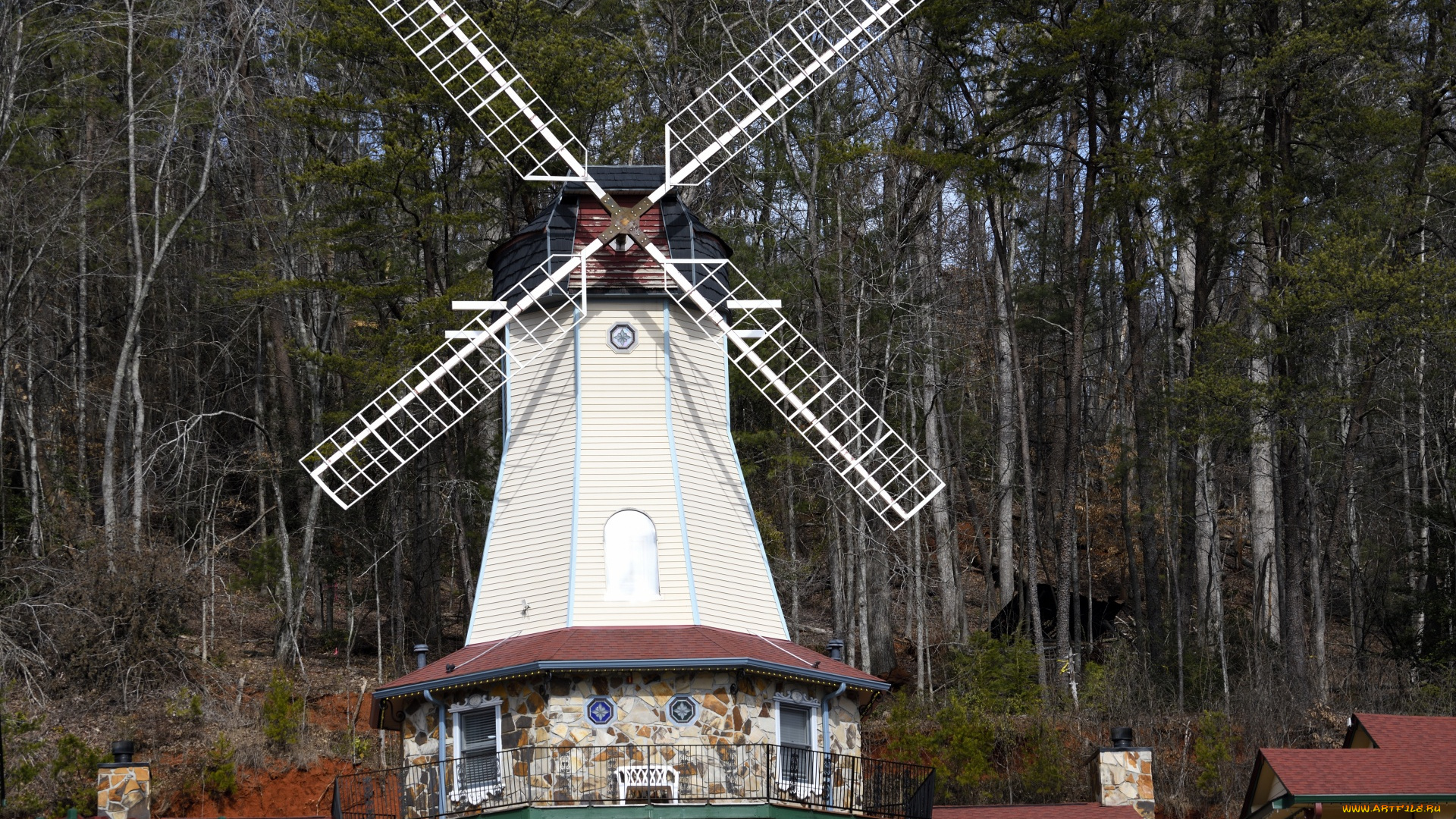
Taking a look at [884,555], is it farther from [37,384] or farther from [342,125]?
[37,384]

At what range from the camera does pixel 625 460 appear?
22.0 meters

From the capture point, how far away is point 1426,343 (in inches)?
1109

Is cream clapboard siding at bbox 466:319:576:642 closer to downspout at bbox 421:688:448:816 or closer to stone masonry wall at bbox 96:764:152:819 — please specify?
downspout at bbox 421:688:448:816

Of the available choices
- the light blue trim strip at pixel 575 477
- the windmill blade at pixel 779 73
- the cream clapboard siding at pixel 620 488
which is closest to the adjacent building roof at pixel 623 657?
the cream clapboard siding at pixel 620 488

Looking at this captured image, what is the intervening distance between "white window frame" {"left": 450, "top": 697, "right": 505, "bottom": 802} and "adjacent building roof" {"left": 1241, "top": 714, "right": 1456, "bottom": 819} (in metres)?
9.75

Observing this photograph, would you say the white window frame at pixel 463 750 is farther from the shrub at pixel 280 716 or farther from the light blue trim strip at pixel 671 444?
the shrub at pixel 280 716

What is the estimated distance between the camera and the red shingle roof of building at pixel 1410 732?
69.9 ft

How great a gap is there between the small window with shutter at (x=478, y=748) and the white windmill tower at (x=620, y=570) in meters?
0.03

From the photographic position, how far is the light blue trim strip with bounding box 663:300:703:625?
21.2 metres

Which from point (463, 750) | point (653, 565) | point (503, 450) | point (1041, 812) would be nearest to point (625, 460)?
point (653, 565)

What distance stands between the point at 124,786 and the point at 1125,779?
13807 mm

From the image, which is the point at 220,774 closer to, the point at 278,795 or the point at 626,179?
the point at 278,795

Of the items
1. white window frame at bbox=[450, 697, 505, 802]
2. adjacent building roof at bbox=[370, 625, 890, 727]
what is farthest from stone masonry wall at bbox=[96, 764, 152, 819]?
white window frame at bbox=[450, 697, 505, 802]

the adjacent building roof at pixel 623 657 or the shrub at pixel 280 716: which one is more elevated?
the adjacent building roof at pixel 623 657
